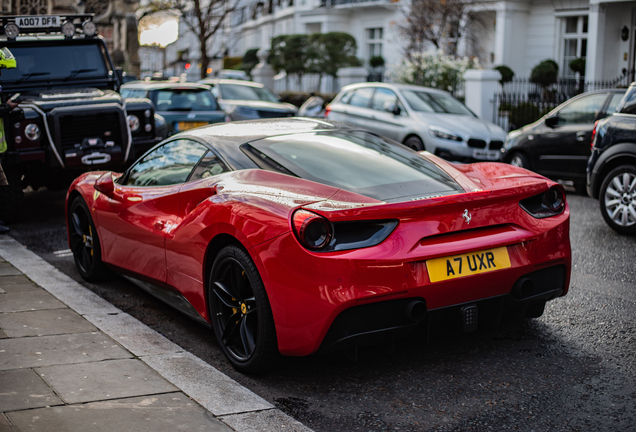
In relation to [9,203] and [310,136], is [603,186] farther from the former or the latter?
[9,203]

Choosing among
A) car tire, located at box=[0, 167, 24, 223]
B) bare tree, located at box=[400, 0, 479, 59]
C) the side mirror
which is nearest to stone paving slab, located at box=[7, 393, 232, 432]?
the side mirror

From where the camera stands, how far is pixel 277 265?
12.6 ft

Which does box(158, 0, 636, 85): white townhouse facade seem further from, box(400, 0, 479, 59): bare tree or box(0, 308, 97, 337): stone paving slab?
box(0, 308, 97, 337): stone paving slab

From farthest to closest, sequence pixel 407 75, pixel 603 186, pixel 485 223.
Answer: pixel 407 75, pixel 603 186, pixel 485 223

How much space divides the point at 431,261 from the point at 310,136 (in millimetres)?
1555

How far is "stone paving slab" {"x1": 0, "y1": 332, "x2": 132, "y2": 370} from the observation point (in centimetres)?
427

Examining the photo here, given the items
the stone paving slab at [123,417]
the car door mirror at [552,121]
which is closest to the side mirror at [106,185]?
the stone paving slab at [123,417]

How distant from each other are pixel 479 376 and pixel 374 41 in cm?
3748

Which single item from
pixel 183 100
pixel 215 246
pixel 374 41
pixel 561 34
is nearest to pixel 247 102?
pixel 183 100

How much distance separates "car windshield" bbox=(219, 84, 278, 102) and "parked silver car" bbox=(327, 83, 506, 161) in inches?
124

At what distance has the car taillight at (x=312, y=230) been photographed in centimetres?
376

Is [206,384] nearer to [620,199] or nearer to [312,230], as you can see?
[312,230]

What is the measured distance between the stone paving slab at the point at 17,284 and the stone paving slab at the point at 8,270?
11 centimetres

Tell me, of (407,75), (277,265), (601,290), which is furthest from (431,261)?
(407,75)
